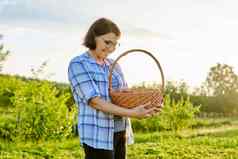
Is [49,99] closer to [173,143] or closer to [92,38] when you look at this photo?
[173,143]

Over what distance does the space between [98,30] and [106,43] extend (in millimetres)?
82

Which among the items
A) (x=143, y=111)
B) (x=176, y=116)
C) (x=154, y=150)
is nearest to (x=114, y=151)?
(x=143, y=111)

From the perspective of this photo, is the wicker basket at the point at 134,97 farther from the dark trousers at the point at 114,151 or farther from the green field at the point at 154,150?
the green field at the point at 154,150

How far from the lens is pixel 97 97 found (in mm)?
2650

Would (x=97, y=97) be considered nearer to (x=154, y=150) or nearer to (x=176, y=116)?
(x=154, y=150)

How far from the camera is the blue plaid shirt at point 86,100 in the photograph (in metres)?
2.71

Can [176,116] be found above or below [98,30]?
below

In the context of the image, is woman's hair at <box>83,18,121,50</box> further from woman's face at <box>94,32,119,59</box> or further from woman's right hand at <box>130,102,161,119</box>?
woman's right hand at <box>130,102,161,119</box>

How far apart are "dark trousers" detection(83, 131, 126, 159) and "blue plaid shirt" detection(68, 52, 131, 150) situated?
3 cm

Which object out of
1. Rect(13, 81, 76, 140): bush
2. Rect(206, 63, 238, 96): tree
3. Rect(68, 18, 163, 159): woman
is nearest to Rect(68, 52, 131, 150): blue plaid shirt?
Rect(68, 18, 163, 159): woman

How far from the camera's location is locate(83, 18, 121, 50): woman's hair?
8.86 feet

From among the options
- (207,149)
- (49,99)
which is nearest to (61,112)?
(49,99)

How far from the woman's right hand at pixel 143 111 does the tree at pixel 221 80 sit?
1860cm

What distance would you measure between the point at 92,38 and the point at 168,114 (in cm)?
814
